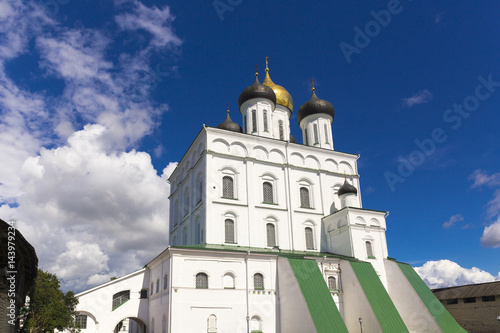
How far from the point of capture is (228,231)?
22.8 meters

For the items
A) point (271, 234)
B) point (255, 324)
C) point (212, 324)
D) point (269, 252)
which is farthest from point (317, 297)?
point (271, 234)

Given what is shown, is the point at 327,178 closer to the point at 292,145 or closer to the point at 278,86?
the point at 292,145

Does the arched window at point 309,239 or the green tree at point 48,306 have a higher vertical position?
the arched window at point 309,239

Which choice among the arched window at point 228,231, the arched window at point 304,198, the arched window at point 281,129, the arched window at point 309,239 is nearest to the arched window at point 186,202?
the arched window at point 228,231

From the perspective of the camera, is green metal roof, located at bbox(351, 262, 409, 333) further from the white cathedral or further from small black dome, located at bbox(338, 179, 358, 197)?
small black dome, located at bbox(338, 179, 358, 197)

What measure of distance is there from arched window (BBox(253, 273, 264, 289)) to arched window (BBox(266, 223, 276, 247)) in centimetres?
358

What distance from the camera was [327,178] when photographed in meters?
27.0

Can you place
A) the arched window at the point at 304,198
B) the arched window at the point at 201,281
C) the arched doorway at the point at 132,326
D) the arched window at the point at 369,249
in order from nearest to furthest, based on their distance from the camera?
the arched window at the point at 201,281
the arched doorway at the point at 132,326
the arched window at the point at 369,249
the arched window at the point at 304,198

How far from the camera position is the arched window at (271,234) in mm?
23672

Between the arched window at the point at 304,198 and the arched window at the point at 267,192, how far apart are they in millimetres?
2276

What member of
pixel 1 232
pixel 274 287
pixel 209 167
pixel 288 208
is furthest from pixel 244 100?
pixel 1 232

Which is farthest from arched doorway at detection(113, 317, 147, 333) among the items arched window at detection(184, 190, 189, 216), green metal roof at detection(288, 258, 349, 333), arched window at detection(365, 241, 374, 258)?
arched window at detection(365, 241, 374, 258)

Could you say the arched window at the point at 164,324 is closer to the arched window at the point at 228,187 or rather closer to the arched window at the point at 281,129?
the arched window at the point at 228,187

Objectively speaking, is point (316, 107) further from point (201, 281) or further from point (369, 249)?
point (201, 281)
